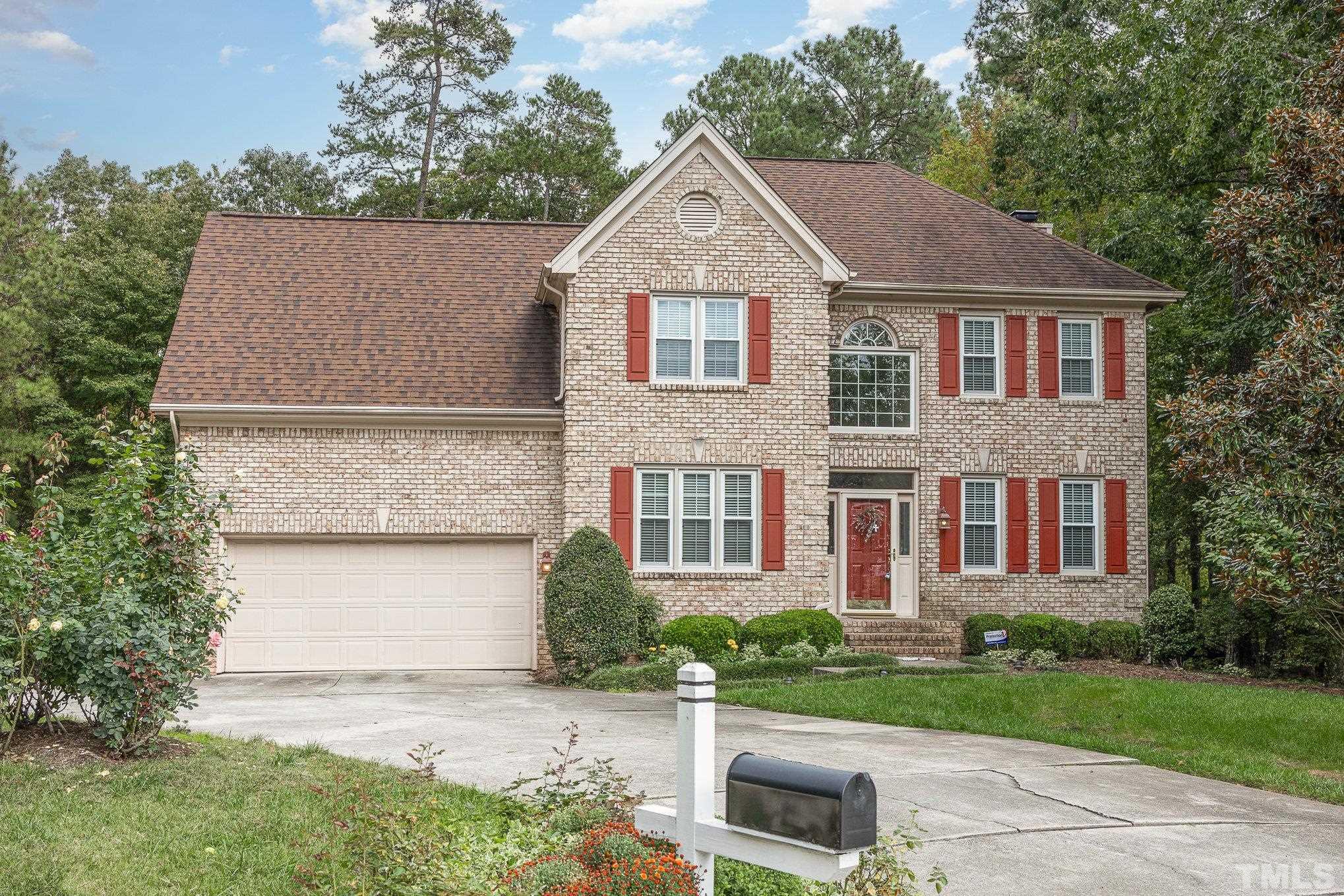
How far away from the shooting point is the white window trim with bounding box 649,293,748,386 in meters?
19.2

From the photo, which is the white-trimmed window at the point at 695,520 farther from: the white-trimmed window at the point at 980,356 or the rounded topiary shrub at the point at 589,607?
the white-trimmed window at the point at 980,356

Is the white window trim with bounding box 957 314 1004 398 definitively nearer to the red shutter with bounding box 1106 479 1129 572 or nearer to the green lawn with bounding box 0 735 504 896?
the red shutter with bounding box 1106 479 1129 572

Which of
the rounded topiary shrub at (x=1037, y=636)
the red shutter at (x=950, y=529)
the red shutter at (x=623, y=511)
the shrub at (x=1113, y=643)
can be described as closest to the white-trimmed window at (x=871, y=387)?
the red shutter at (x=950, y=529)

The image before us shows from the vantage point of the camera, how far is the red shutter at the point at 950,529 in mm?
20500

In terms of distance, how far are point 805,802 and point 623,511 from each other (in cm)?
1398

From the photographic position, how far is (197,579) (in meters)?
9.37

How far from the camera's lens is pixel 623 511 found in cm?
1886

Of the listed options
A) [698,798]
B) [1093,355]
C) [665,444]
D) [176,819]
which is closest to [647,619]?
[665,444]

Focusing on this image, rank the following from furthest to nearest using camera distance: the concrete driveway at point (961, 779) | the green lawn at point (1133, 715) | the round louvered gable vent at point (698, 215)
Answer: the round louvered gable vent at point (698, 215), the green lawn at point (1133, 715), the concrete driveway at point (961, 779)

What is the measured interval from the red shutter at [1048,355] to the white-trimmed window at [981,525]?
1801mm

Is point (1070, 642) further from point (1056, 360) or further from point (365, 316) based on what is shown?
point (365, 316)

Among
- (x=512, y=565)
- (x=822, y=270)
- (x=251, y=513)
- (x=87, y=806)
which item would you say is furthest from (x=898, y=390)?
(x=87, y=806)

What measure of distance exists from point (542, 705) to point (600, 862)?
8767 mm

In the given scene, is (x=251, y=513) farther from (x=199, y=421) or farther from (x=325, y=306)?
(x=325, y=306)
